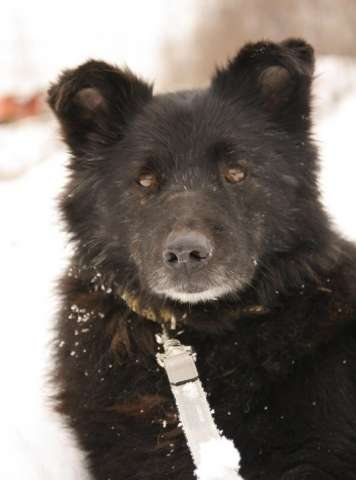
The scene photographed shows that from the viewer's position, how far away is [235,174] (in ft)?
12.2

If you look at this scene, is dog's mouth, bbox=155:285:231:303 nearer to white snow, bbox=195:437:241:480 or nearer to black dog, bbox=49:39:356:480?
black dog, bbox=49:39:356:480

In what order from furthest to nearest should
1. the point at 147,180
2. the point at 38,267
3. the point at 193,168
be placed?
the point at 38,267 → the point at 147,180 → the point at 193,168

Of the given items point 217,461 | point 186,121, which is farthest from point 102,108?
point 217,461

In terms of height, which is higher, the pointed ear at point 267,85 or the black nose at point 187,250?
the pointed ear at point 267,85

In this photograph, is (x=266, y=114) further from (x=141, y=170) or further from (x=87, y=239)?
(x=87, y=239)

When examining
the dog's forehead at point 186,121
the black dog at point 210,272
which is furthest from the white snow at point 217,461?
the dog's forehead at point 186,121

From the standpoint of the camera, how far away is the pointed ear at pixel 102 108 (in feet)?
12.7

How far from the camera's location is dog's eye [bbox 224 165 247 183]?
3695 mm

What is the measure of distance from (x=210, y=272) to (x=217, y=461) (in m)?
1.05

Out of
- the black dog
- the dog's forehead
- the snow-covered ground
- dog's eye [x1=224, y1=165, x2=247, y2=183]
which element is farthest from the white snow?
the dog's forehead

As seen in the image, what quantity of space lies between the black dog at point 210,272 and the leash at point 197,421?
29 centimetres

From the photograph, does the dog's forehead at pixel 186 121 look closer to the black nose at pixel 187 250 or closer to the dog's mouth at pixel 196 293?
the black nose at pixel 187 250

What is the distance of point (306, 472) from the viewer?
3.06 m

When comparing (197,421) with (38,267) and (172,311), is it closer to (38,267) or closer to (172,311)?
(172,311)
